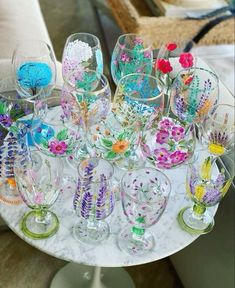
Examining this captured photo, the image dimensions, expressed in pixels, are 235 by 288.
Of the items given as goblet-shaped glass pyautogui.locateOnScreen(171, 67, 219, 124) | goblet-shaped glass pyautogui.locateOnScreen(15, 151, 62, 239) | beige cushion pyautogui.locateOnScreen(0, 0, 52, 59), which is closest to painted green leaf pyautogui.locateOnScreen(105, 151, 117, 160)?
goblet-shaped glass pyautogui.locateOnScreen(15, 151, 62, 239)

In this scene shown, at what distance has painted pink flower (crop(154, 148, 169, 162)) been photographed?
1111 mm

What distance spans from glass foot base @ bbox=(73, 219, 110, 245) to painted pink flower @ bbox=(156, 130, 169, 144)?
0.86 feet

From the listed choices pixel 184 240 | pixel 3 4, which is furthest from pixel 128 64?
pixel 3 4

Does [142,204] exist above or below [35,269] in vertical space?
above

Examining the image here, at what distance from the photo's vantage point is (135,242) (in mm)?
1012

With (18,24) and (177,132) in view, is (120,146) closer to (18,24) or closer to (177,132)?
(177,132)

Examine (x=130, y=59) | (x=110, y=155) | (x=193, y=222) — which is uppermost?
(x=130, y=59)

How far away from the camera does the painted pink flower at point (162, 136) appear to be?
117 cm

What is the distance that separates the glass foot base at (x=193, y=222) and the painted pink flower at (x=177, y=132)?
185mm

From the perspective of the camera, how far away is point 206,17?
6.82 ft

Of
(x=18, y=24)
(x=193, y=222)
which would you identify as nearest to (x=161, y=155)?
(x=193, y=222)

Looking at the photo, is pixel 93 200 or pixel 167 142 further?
pixel 167 142

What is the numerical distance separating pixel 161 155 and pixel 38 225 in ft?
1.07

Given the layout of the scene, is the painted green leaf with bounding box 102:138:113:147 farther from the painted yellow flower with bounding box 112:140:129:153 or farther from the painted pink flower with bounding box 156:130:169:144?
the painted pink flower with bounding box 156:130:169:144
